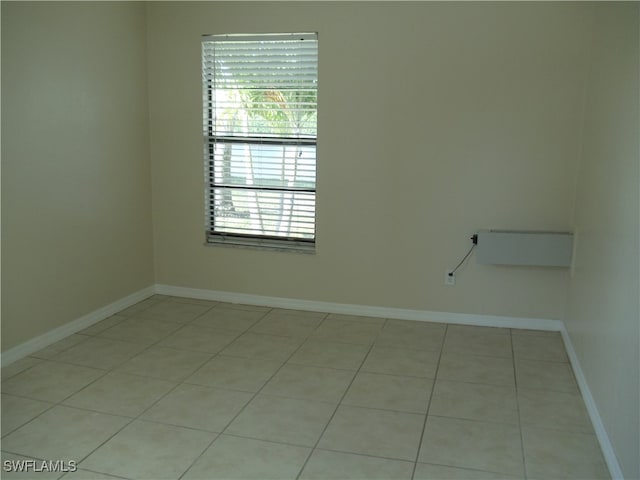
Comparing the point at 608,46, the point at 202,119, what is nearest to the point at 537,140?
the point at 608,46

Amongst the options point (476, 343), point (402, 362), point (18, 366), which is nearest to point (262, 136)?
point (402, 362)

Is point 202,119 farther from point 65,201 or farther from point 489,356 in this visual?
point 489,356

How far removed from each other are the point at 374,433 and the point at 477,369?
1024 mm

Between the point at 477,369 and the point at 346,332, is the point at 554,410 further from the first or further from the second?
the point at 346,332

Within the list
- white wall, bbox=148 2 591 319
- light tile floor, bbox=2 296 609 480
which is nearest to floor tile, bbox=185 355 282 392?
light tile floor, bbox=2 296 609 480

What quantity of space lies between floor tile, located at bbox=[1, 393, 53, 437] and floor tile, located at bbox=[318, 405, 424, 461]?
1.42m

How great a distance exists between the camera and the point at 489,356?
12.0 feet

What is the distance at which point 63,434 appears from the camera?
2652 mm

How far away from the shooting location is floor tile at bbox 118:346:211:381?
10.9ft

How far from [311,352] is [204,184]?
1706 millimetres

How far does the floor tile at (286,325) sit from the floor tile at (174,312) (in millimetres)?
527

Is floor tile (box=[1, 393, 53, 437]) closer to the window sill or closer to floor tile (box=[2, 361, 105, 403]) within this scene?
floor tile (box=[2, 361, 105, 403])

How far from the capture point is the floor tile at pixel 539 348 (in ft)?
12.0

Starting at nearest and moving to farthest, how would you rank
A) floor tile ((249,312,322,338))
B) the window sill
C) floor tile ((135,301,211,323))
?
floor tile ((249,312,322,338)) → floor tile ((135,301,211,323)) → the window sill
